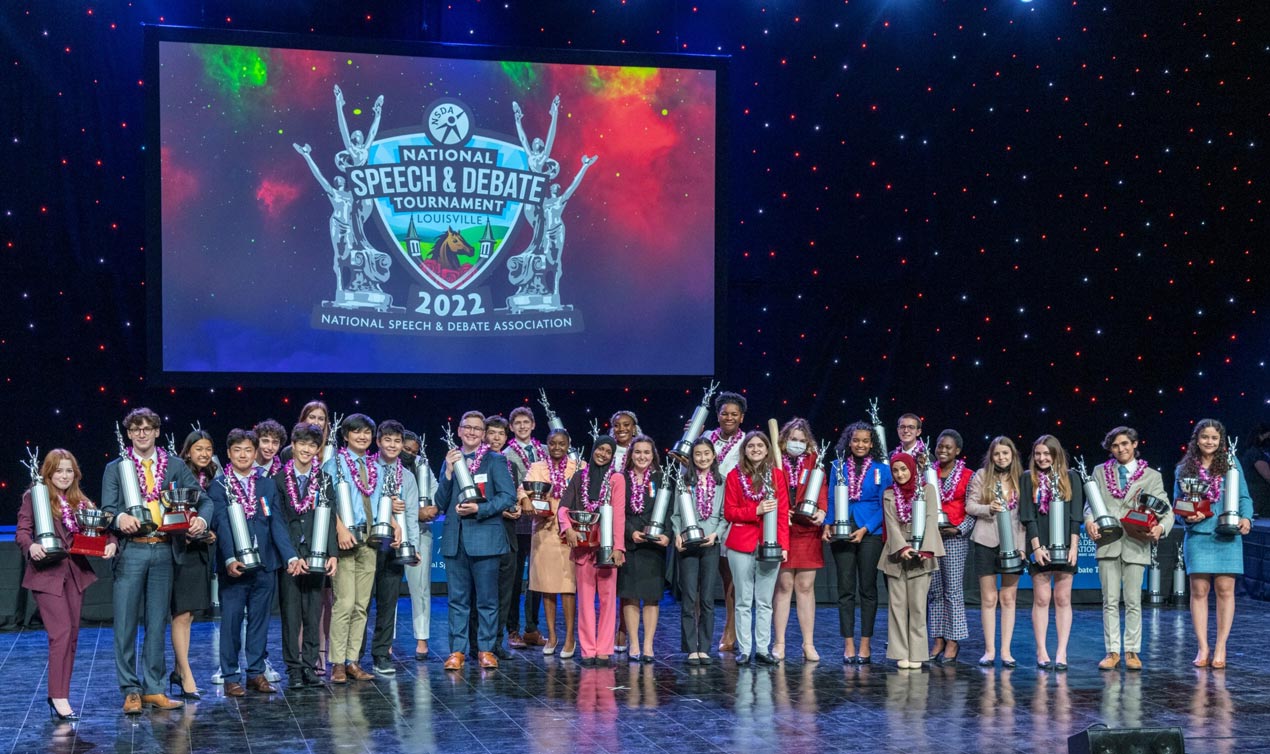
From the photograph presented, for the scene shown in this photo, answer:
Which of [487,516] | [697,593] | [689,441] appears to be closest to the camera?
[487,516]

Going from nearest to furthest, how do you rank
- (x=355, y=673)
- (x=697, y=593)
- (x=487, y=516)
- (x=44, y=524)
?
(x=44, y=524)
(x=355, y=673)
(x=487, y=516)
(x=697, y=593)

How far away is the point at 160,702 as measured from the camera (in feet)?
20.4

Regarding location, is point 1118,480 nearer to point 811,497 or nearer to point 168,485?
point 811,497

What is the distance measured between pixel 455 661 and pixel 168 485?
1828 millimetres

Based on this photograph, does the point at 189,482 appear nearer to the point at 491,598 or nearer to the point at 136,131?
the point at 491,598

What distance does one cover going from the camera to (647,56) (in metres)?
10.3

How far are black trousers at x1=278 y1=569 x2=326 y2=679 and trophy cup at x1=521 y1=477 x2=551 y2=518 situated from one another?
1168 mm

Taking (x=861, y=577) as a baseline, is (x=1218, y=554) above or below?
above

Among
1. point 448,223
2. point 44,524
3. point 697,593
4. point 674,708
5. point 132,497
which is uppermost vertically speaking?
point 448,223

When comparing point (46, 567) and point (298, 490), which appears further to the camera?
point (298, 490)

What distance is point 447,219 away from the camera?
33.1 feet

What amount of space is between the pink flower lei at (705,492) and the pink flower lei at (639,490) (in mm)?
275

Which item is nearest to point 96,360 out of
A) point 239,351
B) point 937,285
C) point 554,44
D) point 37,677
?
point 239,351

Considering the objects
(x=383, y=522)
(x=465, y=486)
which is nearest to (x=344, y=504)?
(x=383, y=522)
